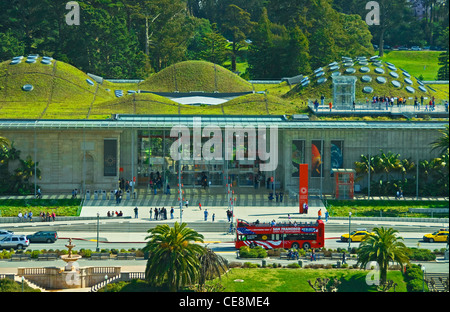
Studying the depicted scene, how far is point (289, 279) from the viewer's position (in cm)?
7831

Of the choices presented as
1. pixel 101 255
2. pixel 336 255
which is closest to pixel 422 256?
pixel 336 255

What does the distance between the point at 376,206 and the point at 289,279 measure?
28.0m

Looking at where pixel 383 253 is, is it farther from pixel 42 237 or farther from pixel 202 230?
pixel 42 237

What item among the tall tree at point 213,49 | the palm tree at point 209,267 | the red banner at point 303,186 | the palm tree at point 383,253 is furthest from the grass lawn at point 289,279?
the tall tree at point 213,49

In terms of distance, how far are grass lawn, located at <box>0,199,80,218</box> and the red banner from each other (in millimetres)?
22712

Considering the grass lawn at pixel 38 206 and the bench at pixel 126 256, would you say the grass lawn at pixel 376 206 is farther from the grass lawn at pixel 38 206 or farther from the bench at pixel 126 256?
the grass lawn at pixel 38 206

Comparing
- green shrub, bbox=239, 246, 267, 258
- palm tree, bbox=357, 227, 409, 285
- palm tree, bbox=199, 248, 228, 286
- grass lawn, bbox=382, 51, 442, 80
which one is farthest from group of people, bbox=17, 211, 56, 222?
grass lawn, bbox=382, 51, 442, 80

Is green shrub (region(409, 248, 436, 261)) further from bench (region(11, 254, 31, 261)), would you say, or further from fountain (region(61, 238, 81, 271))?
bench (region(11, 254, 31, 261))

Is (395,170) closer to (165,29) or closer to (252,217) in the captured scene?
(252,217)

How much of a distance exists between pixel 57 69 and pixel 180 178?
3321 centimetres

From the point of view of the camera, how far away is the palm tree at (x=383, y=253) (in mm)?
77000

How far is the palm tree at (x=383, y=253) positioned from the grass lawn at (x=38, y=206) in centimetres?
3375

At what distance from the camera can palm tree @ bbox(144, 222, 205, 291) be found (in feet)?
237

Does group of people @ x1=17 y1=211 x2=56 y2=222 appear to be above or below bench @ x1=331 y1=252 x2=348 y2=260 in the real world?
above
